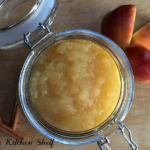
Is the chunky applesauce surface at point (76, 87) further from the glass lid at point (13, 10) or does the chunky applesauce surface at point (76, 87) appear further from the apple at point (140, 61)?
the glass lid at point (13, 10)

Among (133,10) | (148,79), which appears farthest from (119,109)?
(133,10)

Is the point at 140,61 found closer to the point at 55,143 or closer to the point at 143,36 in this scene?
the point at 143,36

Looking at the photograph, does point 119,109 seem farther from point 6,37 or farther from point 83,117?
point 6,37

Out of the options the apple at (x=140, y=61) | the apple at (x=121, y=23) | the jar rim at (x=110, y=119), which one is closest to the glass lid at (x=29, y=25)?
the jar rim at (x=110, y=119)

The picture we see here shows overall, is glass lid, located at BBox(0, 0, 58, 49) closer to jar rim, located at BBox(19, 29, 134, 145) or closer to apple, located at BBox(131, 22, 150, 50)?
jar rim, located at BBox(19, 29, 134, 145)

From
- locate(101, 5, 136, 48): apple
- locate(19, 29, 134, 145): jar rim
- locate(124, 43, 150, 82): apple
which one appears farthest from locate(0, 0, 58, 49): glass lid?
locate(124, 43, 150, 82): apple

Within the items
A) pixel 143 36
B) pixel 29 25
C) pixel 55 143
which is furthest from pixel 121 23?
pixel 55 143
